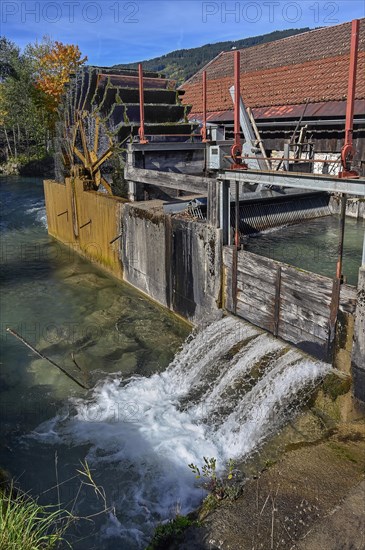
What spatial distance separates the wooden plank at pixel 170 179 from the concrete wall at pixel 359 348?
9.56 ft

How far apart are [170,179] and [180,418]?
4033mm

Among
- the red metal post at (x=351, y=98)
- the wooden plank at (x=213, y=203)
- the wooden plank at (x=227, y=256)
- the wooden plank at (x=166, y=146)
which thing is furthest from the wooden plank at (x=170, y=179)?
the red metal post at (x=351, y=98)

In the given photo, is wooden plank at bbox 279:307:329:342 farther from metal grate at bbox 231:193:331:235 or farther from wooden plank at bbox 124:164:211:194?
metal grate at bbox 231:193:331:235

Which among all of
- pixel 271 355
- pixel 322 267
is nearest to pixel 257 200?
pixel 322 267

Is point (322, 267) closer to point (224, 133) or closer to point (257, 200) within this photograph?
point (257, 200)

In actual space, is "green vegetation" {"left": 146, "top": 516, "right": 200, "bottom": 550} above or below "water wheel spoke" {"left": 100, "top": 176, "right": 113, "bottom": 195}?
below

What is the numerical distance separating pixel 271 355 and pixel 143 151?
17.9ft

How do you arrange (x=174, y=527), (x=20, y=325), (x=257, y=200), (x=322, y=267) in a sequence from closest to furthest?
(x=174, y=527)
(x=322, y=267)
(x=20, y=325)
(x=257, y=200)

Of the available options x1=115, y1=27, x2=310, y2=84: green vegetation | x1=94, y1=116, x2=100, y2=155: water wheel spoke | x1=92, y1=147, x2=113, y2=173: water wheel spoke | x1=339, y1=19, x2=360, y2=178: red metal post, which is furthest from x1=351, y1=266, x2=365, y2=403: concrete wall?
x1=115, y1=27, x2=310, y2=84: green vegetation

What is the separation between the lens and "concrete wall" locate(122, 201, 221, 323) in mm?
6781

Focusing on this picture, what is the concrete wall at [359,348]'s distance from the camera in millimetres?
4387

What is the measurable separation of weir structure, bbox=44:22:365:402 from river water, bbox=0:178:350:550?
1.50 feet

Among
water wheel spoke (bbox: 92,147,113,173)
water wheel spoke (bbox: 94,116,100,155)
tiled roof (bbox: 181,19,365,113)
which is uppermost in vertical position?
tiled roof (bbox: 181,19,365,113)

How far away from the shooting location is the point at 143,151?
9.18 metres
